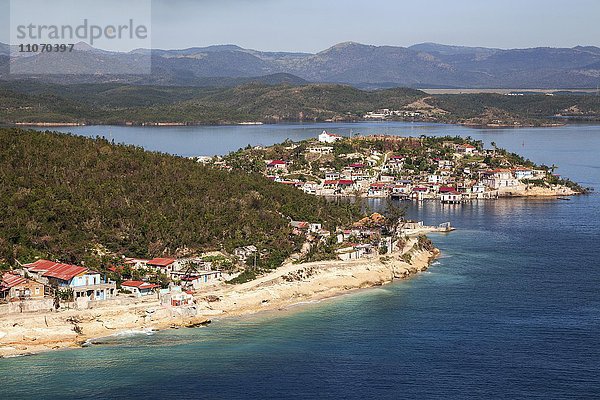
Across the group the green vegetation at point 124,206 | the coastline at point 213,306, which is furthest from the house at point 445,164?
the coastline at point 213,306

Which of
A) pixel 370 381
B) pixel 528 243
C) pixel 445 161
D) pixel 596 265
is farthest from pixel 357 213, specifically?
pixel 445 161

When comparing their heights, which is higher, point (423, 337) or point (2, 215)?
point (2, 215)

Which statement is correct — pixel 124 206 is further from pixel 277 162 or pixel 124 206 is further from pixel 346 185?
pixel 277 162

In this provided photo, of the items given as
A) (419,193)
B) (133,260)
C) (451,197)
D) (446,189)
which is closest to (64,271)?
(133,260)

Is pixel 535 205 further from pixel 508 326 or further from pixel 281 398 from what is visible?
pixel 281 398

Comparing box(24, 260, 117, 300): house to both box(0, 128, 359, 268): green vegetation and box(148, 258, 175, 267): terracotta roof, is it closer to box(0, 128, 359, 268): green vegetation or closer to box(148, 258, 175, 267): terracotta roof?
box(0, 128, 359, 268): green vegetation

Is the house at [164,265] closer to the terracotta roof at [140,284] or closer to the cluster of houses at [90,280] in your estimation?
the cluster of houses at [90,280]
